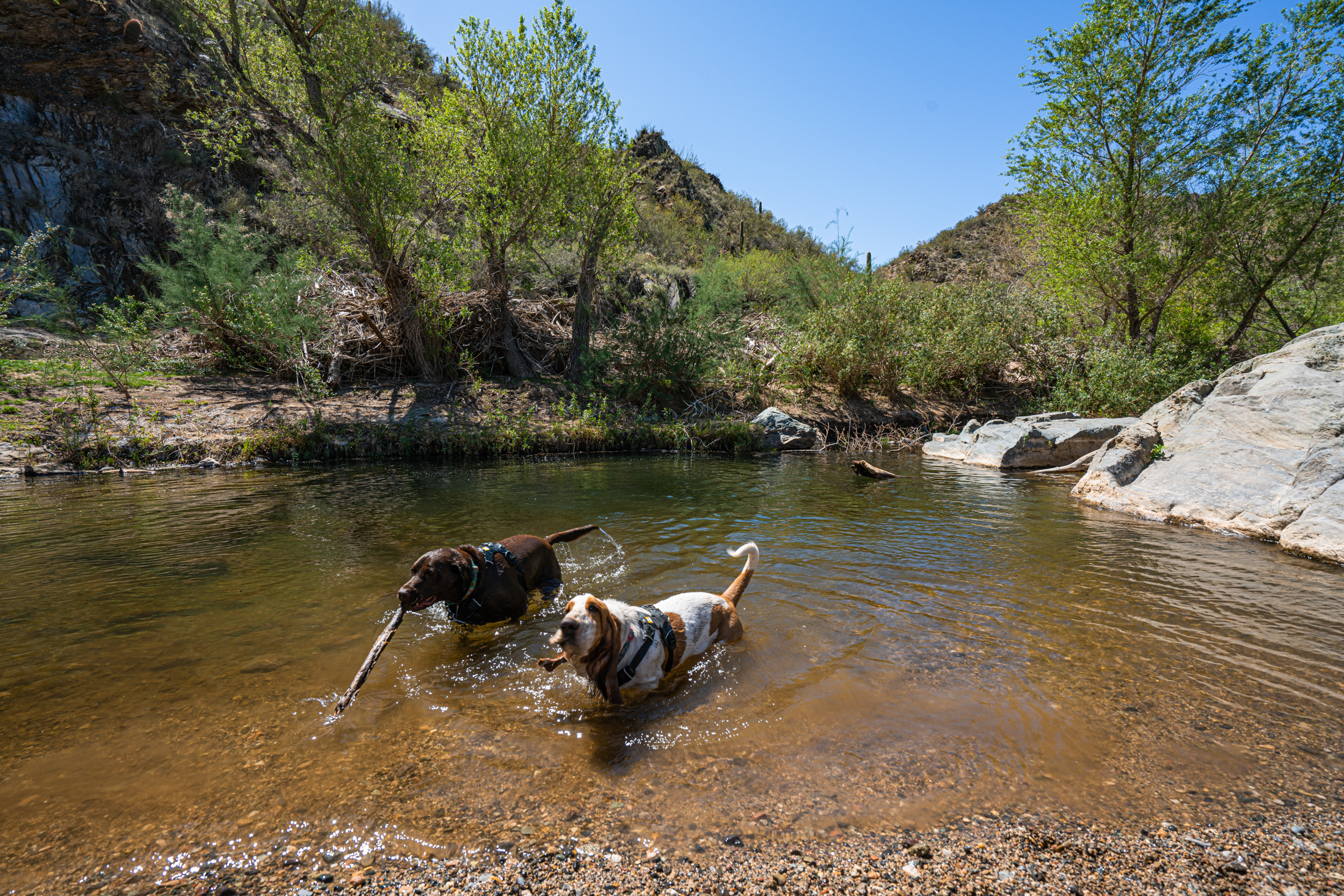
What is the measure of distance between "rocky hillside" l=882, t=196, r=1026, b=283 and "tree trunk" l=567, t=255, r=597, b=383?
21.8 m

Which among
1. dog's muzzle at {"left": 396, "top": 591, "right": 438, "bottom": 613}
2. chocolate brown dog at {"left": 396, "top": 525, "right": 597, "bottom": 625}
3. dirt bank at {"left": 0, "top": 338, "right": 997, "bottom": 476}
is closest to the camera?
dog's muzzle at {"left": 396, "top": 591, "right": 438, "bottom": 613}

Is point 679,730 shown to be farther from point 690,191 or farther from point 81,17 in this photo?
point 690,191

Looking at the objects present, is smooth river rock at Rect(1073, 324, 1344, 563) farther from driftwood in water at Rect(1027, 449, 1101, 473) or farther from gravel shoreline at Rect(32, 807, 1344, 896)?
gravel shoreline at Rect(32, 807, 1344, 896)

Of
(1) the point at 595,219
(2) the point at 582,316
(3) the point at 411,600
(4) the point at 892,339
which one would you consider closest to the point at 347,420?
(2) the point at 582,316

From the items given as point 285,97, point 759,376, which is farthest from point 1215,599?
point 285,97

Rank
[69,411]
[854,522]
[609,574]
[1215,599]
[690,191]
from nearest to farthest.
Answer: [1215,599] → [609,574] → [854,522] → [69,411] → [690,191]

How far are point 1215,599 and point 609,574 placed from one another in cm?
560

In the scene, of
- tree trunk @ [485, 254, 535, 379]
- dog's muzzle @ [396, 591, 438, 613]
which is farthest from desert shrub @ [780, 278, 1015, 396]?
dog's muzzle @ [396, 591, 438, 613]

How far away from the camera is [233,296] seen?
1372 cm

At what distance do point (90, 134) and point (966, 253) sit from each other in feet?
155

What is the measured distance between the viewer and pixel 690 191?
41906 millimetres

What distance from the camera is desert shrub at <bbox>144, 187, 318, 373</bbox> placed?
1343 centimetres

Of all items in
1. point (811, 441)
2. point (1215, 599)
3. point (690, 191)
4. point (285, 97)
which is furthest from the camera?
point (690, 191)

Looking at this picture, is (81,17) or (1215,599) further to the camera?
(81,17)
